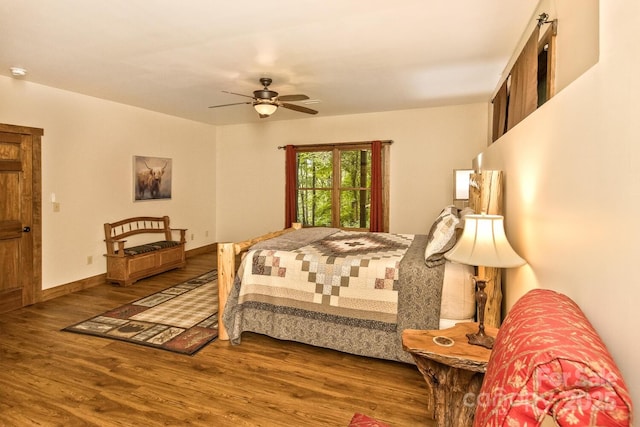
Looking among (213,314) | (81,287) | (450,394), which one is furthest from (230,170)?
(450,394)

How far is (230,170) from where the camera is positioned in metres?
7.30

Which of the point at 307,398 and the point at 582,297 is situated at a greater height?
the point at 582,297

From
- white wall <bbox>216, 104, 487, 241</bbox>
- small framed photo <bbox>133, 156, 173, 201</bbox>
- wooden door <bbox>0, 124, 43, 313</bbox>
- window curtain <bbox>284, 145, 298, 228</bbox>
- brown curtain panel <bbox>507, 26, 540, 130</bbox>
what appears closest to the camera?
brown curtain panel <bbox>507, 26, 540, 130</bbox>

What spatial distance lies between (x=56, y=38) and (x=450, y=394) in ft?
12.6

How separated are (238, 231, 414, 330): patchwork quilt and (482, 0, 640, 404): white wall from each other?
1.14m

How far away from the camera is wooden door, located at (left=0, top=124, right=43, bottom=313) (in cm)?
397

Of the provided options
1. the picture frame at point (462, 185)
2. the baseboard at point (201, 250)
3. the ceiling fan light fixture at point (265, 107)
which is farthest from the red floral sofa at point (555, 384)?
the baseboard at point (201, 250)

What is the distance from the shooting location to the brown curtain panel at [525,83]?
246 centimetres

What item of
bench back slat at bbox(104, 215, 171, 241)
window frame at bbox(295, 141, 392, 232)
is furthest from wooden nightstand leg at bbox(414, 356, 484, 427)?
bench back slat at bbox(104, 215, 171, 241)

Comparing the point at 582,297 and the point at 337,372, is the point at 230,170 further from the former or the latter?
the point at 582,297

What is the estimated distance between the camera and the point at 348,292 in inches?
113

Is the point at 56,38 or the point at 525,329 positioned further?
the point at 56,38

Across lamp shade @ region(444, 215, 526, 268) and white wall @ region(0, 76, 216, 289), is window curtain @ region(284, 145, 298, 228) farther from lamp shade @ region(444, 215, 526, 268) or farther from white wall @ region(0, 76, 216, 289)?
lamp shade @ region(444, 215, 526, 268)

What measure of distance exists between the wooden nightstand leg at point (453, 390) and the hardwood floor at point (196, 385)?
0.33 m
